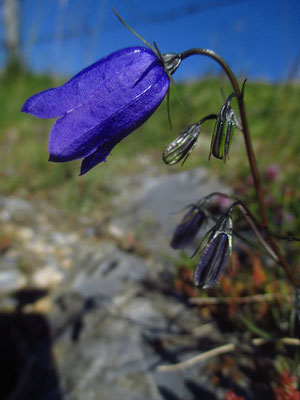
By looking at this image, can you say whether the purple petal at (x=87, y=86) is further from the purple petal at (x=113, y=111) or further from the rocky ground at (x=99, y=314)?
the rocky ground at (x=99, y=314)

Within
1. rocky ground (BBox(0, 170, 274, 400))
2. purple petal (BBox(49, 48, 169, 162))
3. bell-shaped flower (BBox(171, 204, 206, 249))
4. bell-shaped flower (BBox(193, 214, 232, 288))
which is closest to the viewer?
purple petal (BBox(49, 48, 169, 162))

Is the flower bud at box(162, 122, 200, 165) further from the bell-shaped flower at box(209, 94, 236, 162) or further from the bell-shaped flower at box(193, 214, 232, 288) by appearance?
the bell-shaped flower at box(193, 214, 232, 288)

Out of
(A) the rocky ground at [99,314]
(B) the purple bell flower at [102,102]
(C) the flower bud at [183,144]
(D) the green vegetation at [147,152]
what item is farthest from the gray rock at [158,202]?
(B) the purple bell flower at [102,102]

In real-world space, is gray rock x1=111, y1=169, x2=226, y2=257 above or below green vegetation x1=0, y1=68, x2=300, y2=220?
below

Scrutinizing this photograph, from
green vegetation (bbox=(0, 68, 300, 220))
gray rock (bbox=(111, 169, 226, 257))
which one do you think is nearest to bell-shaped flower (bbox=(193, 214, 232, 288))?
gray rock (bbox=(111, 169, 226, 257))

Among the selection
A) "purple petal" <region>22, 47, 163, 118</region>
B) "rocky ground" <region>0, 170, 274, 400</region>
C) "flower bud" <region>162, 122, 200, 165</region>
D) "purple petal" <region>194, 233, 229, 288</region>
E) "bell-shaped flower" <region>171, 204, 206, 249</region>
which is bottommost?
"rocky ground" <region>0, 170, 274, 400</region>

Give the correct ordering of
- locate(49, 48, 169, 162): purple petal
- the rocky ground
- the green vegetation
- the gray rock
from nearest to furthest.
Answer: locate(49, 48, 169, 162): purple petal, the rocky ground, the gray rock, the green vegetation
